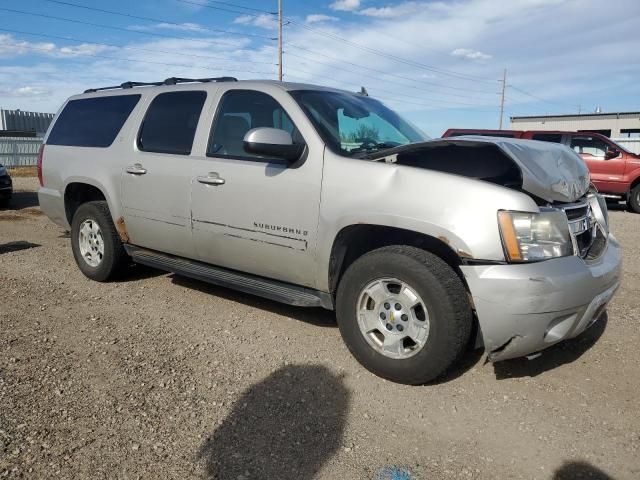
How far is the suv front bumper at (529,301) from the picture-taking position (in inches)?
110

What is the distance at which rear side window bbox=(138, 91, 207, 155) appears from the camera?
4406 mm

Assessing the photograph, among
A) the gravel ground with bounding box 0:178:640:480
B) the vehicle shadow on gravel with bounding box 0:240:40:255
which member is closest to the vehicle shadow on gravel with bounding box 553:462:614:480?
the gravel ground with bounding box 0:178:640:480

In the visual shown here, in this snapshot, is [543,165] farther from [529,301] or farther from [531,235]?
[529,301]

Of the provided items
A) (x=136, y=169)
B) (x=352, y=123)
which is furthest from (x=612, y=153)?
(x=136, y=169)

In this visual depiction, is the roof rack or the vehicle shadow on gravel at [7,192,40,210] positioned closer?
the roof rack

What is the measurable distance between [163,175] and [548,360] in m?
3.36

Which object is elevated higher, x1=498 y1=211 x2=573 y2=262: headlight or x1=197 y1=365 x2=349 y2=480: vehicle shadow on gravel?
x1=498 y1=211 x2=573 y2=262: headlight

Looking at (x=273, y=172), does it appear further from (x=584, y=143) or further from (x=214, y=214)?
(x=584, y=143)

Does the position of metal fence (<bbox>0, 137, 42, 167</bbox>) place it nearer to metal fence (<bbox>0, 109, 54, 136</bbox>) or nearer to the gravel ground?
metal fence (<bbox>0, 109, 54, 136</bbox>)

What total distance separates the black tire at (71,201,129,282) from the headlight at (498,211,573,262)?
379 cm

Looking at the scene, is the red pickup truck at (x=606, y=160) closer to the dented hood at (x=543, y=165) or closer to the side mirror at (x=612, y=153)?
the side mirror at (x=612, y=153)

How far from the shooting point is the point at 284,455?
102 inches

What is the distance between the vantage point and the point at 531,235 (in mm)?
2850

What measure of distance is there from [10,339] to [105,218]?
155cm
